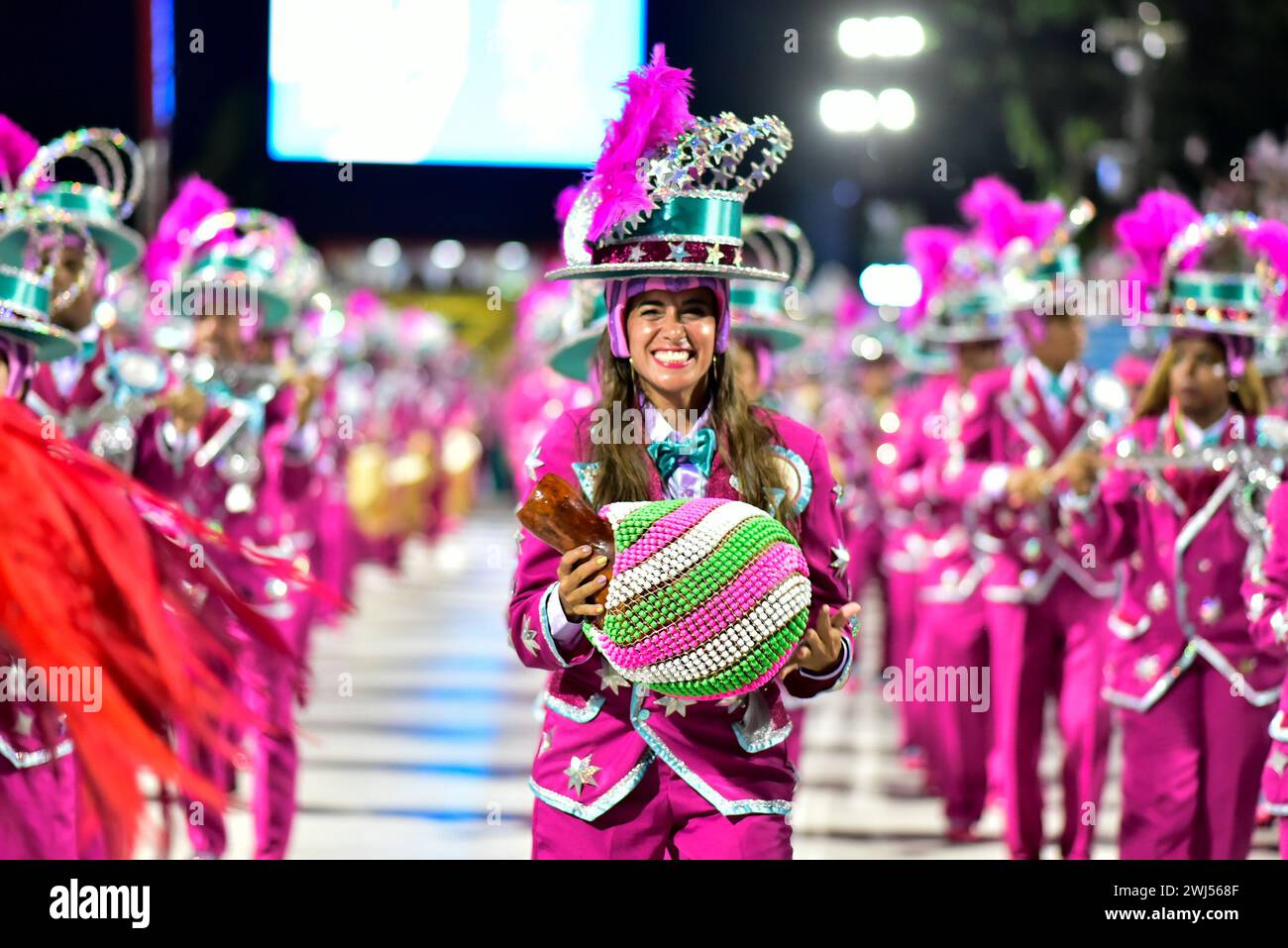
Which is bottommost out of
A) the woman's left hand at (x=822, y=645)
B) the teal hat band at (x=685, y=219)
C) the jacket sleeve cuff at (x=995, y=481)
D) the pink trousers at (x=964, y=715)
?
the pink trousers at (x=964, y=715)

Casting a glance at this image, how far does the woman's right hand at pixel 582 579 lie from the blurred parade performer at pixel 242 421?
2.57 metres

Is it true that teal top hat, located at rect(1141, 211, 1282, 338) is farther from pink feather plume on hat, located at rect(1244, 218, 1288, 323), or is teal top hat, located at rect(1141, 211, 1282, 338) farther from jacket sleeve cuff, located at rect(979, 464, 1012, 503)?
jacket sleeve cuff, located at rect(979, 464, 1012, 503)

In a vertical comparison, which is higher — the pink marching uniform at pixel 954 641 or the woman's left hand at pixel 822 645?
the woman's left hand at pixel 822 645

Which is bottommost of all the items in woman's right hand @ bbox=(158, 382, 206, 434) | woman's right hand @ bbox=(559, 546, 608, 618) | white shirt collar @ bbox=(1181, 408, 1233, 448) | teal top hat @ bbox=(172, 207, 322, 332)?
woman's right hand @ bbox=(559, 546, 608, 618)

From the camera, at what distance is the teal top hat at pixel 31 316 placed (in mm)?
4035

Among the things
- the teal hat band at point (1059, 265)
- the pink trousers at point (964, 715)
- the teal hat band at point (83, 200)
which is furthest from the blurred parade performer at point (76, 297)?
the teal hat band at point (1059, 265)

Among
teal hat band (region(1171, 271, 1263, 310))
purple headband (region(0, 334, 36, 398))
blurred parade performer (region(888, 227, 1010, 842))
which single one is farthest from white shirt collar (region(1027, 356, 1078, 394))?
purple headband (region(0, 334, 36, 398))

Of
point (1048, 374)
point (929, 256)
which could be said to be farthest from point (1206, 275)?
point (929, 256)

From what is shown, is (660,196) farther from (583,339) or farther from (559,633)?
(583,339)

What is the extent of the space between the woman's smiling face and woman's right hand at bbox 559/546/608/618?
0.46 metres

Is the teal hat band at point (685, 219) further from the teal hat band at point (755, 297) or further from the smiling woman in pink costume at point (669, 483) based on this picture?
the teal hat band at point (755, 297)

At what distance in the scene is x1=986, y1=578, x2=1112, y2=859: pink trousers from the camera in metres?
6.28
